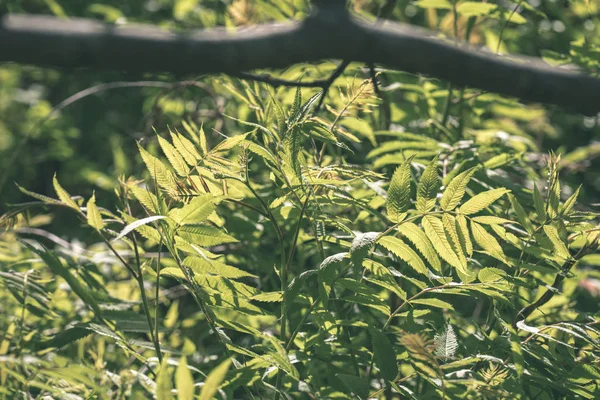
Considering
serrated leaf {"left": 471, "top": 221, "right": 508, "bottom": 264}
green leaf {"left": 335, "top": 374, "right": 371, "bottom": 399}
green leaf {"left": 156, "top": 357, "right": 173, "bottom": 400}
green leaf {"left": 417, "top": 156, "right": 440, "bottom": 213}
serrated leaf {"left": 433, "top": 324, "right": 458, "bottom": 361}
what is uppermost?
green leaf {"left": 417, "top": 156, "right": 440, "bottom": 213}

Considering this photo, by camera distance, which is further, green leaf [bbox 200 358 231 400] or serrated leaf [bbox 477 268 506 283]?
serrated leaf [bbox 477 268 506 283]

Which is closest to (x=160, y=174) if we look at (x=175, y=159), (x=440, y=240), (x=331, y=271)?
(x=175, y=159)

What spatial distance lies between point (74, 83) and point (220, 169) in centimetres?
275

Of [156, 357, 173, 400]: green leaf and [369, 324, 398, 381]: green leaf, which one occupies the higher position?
[156, 357, 173, 400]: green leaf

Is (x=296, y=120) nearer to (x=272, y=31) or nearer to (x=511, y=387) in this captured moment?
(x=272, y=31)

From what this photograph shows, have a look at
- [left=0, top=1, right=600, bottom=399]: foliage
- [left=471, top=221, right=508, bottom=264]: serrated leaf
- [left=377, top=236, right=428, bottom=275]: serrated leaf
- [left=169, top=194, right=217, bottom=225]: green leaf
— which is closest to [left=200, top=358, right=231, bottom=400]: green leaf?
[left=0, top=1, right=600, bottom=399]: foliage

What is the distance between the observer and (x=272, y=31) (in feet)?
2.11

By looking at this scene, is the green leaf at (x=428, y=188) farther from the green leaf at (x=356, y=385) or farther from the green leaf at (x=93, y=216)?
the green leaf at (x=93, y=216)

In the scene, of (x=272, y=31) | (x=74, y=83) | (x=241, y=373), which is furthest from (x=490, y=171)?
(x=74, y=83)

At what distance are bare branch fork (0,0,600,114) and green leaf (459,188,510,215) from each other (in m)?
0.29

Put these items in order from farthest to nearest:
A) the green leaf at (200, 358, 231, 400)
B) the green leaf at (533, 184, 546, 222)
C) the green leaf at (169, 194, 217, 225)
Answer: the green leaf at (533, 184, 546, 222), the green leaf at (169, 194, 217, 225), the green leaf at (200, 358, 231, 400)

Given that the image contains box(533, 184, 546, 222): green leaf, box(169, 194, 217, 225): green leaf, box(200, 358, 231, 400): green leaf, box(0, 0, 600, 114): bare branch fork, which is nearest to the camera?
box(0, 0, 600, 114): bare branch fork

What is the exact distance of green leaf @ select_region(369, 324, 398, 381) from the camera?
995 mm

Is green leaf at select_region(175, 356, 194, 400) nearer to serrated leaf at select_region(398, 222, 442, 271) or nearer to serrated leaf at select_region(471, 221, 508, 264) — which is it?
serrated leaf at select_region(398, 222, 442, 271)
